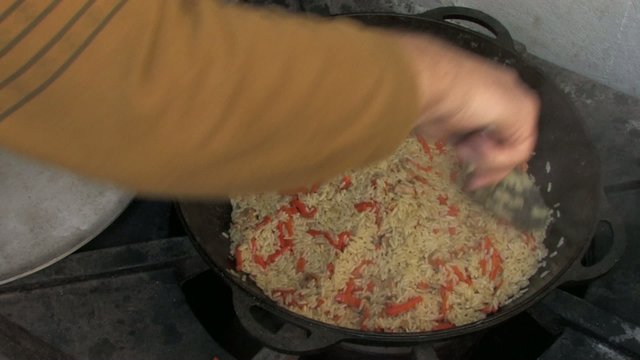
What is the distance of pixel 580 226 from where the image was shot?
1.21m

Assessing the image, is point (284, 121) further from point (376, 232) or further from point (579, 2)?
point (579, 2)

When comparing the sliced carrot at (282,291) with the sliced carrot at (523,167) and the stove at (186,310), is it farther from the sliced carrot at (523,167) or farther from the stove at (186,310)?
the sliced carrot at (523,167)

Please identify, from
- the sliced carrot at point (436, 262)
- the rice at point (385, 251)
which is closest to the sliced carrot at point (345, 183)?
the rice at point (385, 251)

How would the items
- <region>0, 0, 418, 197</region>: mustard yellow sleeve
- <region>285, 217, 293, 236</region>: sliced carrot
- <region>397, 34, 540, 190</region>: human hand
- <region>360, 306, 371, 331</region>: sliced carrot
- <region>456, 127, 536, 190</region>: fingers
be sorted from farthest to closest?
<region>285, 217, 293, 236</region>: sliced carrot, <region>360, 306, 371, 331</region>: sliced carrot, <region>456, 127, 536, 190</region>: fingers, <region>397, 34, 540, 190</region>: human hand, <region>0, 0, 418, 197</region>: mustard yellow sleeve

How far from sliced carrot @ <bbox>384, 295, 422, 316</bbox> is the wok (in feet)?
0.44

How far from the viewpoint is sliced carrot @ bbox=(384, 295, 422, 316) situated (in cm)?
118

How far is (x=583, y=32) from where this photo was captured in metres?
1.43

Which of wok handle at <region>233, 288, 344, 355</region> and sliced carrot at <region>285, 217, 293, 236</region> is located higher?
wok handle at <region>233, 288, 344, 355</region>

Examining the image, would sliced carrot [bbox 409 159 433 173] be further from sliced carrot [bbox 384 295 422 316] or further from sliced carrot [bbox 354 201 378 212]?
sliced carrot [bbox 384 295 422 316]

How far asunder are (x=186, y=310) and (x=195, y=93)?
2.53 ft

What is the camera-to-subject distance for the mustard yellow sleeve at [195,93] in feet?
1.74

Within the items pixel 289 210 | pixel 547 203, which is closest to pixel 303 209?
pixel 289 210

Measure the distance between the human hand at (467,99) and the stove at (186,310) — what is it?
45cm

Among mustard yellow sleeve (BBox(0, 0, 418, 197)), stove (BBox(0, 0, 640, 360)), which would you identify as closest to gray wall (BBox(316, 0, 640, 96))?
stove (BBox(0, 0, 640, 360))
